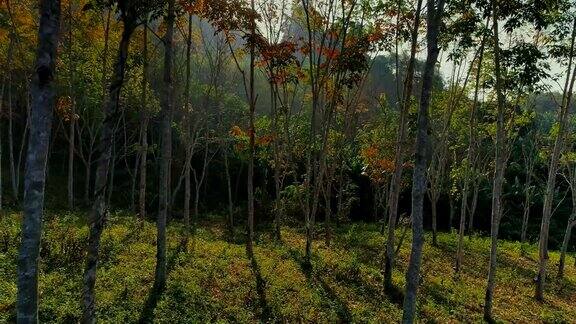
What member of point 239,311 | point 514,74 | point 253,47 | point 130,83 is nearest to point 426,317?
point 239,311

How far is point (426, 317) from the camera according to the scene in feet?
44.2

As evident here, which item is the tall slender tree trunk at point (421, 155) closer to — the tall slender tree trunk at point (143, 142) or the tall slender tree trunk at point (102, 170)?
the tall slender tree trunk at point (102, 170)

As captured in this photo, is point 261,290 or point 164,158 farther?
point 261,290

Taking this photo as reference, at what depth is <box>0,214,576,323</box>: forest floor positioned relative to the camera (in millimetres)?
11242

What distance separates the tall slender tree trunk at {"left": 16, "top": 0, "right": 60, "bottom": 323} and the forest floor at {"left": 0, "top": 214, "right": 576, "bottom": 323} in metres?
4.56

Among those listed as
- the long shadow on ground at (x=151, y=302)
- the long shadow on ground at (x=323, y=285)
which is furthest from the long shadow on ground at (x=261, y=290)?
the long shadow on ground at (x=151, y=302)

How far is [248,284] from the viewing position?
1378 cm

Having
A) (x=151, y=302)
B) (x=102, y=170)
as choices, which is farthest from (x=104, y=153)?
(x=151, y=302)

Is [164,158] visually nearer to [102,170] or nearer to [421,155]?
[102,170]

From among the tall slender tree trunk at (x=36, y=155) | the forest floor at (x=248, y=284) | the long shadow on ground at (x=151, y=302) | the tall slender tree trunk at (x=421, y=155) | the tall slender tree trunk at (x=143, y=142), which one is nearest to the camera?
the tall slender tree trunk at (x=36, y=155)

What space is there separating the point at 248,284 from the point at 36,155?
903 centimetres

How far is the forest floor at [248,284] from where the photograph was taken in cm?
1124

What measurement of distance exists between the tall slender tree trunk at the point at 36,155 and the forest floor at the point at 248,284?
4.56 m

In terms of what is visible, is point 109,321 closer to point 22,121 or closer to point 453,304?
point 453,304
